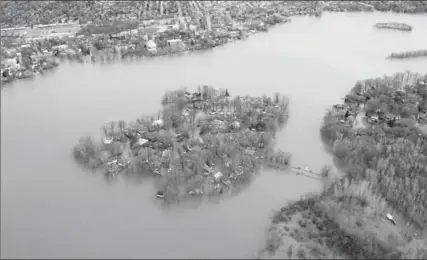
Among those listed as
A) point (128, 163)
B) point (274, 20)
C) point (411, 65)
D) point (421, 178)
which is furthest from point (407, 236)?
point (274, 20)

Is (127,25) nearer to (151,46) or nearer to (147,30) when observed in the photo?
(147,30)

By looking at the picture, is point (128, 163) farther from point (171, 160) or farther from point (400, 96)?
point (400, 96)

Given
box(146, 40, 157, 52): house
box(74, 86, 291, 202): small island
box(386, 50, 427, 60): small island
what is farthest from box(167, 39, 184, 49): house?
box(386, 50, 427, 60): small island

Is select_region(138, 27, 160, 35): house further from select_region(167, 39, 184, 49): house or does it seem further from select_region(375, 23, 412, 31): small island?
select_region(375, 23, 412, 31): small island

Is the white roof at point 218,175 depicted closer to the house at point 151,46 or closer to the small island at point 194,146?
the small island at point 194,146

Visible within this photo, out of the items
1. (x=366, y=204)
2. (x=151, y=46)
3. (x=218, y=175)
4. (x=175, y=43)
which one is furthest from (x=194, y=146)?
(x=175, y=43)

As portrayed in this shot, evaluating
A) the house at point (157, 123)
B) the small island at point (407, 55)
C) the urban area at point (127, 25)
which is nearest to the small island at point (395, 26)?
the urban area at point (127, 25)
